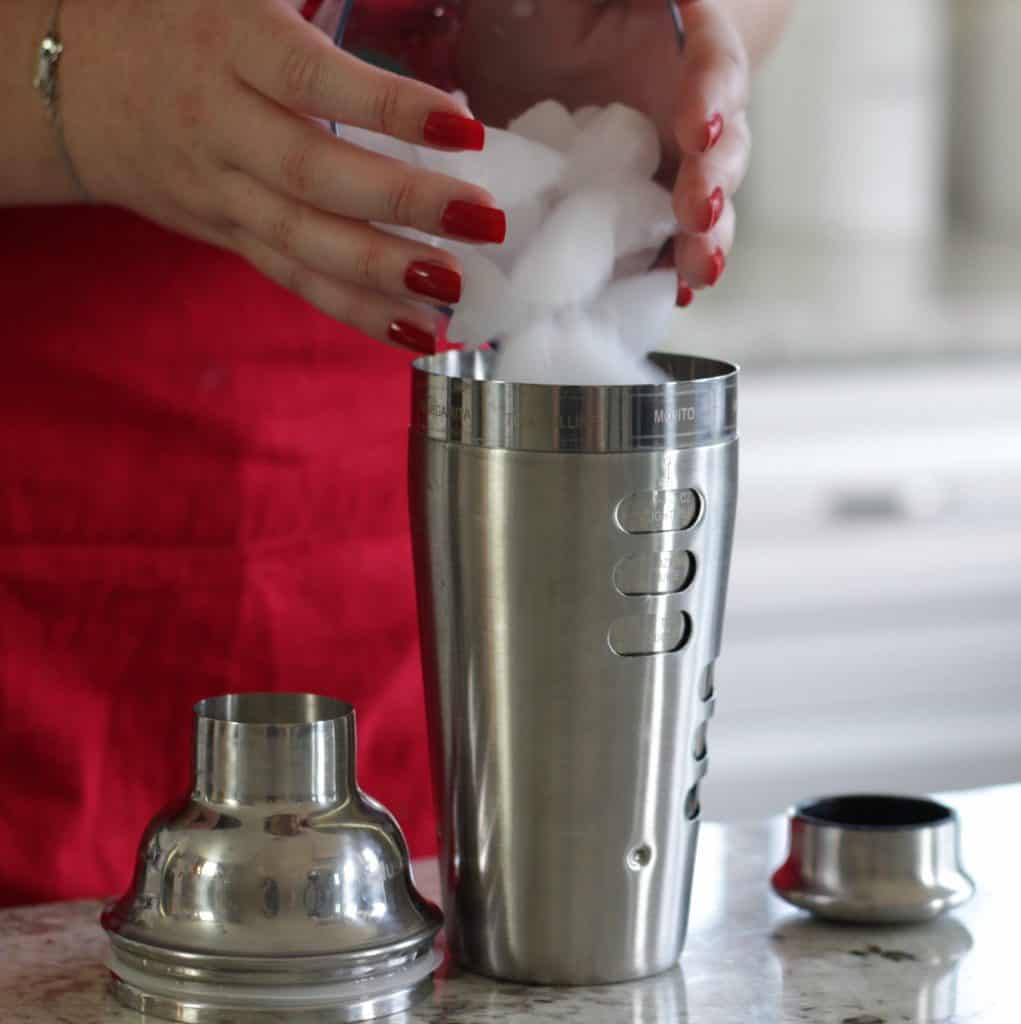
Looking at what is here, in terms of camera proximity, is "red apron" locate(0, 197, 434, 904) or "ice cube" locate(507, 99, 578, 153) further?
"red apron" locate(0, 197, 434, 904)

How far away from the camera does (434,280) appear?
0.71 metres

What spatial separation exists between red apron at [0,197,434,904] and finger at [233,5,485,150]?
297mm

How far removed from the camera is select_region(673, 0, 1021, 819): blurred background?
93.4 inches

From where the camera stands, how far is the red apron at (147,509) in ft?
3.27

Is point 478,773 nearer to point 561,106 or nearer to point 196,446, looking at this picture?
point 561,106

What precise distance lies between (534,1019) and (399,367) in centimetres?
48

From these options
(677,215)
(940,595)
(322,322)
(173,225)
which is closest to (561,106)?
(677,215)

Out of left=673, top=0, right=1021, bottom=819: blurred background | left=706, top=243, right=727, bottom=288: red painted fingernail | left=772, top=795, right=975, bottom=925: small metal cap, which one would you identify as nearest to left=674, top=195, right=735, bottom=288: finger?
left=706, top=243, right=727, bottom=288: red painted fingernail

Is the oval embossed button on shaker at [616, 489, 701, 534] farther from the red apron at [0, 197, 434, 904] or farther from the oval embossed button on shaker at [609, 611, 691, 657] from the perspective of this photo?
the red apron at [0, 197, 434, 904]

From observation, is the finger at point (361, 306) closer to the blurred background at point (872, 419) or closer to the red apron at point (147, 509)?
the red apron at point (147, 509)

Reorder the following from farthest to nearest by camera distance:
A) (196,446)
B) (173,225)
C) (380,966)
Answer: (196,446) → (173,225) → (380,966)

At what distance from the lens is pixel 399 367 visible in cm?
106

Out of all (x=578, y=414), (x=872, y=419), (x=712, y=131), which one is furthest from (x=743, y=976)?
(x=872, y=419)

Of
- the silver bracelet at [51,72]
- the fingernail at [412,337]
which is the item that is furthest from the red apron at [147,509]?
the fingernail at [412,337]
